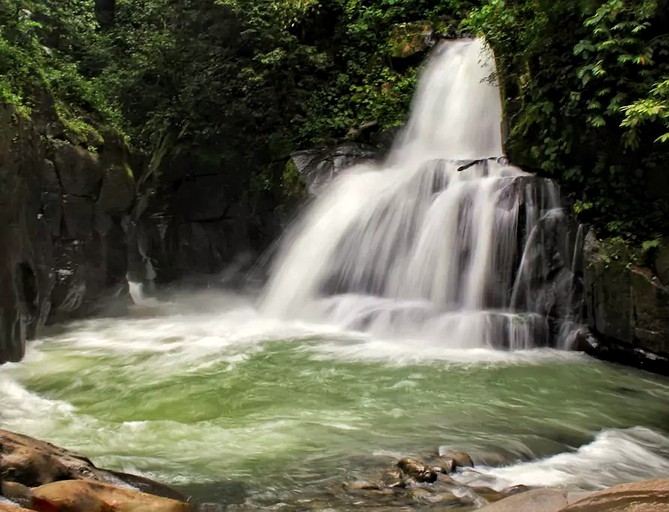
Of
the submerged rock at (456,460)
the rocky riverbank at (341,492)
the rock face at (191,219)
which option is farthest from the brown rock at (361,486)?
the rock face at (191,219)

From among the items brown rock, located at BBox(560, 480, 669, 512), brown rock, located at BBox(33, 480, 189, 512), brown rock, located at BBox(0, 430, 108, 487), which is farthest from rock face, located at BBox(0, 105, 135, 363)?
brown rock, located at BBox(560, 480, 669, 512)

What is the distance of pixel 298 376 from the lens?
6988 millimetres

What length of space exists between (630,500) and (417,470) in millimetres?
1520

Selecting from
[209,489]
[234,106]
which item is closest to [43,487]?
[209,489]

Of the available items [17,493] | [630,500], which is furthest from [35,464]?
[630,500]

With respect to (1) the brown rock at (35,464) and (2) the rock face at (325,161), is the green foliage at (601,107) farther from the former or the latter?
(1) the brown rock at (35,464)

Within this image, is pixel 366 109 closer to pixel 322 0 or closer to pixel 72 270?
pixel 322 0

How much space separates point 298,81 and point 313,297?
641 centimetres

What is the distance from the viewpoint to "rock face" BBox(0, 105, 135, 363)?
7488mm

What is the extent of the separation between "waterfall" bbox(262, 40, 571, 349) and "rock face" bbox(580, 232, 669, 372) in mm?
575

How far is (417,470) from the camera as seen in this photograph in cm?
386

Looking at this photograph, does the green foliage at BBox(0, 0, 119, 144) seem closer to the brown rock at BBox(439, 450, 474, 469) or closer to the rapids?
the rapids

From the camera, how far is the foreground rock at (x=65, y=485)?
2.78 meters

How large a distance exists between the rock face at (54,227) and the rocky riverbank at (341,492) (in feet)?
15.2
